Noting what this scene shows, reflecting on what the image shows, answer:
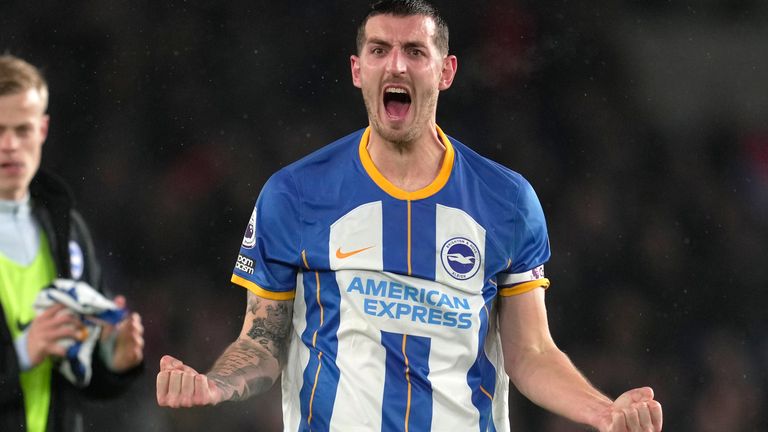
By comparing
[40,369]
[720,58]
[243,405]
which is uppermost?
[720,58]

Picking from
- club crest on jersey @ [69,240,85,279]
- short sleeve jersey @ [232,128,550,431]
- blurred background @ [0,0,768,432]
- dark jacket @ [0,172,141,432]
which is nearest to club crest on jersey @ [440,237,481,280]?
short sleeve jersey @ [232,128,550,431]

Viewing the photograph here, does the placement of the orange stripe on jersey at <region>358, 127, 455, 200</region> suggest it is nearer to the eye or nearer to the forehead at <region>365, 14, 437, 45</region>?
Result: the forehead at <region>365, 14, 437, 45</region>

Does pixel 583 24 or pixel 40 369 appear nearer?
pixel 40 369

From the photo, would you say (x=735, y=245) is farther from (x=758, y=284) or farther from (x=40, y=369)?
(x=40, y=369)

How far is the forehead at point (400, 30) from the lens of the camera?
2.78 m

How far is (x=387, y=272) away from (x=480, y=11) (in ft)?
8.67

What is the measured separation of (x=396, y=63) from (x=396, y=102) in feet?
0.36

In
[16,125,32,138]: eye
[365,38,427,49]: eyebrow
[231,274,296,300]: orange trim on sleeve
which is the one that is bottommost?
[231,274,296,300]: orange trim on sleeve

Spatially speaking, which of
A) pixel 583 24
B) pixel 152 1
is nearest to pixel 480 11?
pixel 583 24

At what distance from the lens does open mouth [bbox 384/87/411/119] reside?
278 cm

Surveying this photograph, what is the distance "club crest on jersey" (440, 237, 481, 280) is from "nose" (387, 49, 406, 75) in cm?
43

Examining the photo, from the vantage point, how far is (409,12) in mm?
2803

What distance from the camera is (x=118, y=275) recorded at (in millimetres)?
4633

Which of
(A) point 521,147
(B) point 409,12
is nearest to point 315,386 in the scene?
(B) point 409,12
